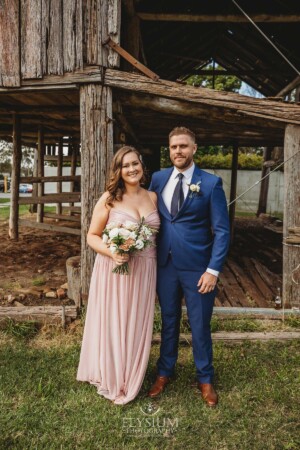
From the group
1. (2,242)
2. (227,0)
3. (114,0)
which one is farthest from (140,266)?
(2,242)

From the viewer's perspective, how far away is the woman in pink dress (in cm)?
334

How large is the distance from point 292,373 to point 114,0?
4.79 meters

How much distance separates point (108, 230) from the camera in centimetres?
315

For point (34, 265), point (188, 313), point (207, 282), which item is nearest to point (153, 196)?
point (207, 282)

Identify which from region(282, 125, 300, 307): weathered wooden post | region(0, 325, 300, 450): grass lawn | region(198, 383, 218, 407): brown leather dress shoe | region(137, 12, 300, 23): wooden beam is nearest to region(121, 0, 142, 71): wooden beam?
region(137, 12, 300, 23): wooden beam

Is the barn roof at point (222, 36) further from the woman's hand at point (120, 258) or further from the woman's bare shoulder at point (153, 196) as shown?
the woman's hand at point (120, 258)

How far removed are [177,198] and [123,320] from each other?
1.21 meters

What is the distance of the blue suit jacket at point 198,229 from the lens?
3.19m

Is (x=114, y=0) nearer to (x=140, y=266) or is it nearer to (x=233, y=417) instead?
(x=140, y=266)

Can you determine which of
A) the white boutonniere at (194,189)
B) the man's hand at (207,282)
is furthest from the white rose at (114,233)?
the man's hand at (207,282)

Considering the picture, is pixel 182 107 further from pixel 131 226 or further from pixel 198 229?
pixel 131 226

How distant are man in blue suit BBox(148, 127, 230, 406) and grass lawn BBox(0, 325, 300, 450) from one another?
9.3 inches

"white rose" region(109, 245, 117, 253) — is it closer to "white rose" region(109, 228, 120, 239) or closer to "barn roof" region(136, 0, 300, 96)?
"white rose" region(109, 228, 120, 239)

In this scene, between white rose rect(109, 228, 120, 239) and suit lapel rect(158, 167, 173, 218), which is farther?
suit lapel rect(158, 167, 173, 218)
